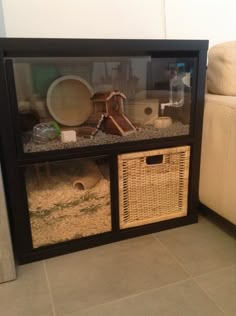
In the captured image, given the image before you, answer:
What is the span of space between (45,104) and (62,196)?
36 cm

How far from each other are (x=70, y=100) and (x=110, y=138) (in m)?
0.23

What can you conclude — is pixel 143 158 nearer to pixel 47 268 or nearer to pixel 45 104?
pixel 45 104

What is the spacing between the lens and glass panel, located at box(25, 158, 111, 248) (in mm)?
1040

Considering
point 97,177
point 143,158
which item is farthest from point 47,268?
point 143,158

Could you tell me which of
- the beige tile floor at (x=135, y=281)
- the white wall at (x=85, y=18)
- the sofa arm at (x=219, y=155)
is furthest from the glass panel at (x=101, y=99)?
the beige tile floor at (x=135, y=281)

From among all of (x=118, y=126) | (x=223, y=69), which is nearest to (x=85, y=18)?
(x=118, y=126)

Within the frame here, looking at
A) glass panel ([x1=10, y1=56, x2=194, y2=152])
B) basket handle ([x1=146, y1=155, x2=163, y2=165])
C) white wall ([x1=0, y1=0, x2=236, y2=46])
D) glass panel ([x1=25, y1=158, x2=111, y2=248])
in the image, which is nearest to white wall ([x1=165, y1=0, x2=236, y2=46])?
white wall ([x1=0, y1=0, x2=236, y2=46])

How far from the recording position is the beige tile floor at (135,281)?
835mm

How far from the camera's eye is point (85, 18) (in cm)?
123

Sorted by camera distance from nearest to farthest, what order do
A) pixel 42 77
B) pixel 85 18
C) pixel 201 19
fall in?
pixel 42 77, pixel 85 18, pixel 201 19

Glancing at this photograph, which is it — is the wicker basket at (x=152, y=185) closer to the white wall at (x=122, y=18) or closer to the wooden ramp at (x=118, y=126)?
the wooden ramp at (x=118, y=126)

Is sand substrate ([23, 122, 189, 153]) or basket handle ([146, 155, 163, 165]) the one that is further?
basket handle ([146, 155, 163, 165])

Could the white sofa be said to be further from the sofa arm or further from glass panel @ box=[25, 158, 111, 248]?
glass panel @ box=[25, 158, 111, 248]

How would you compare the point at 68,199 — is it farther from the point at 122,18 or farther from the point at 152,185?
the point at 122,18
